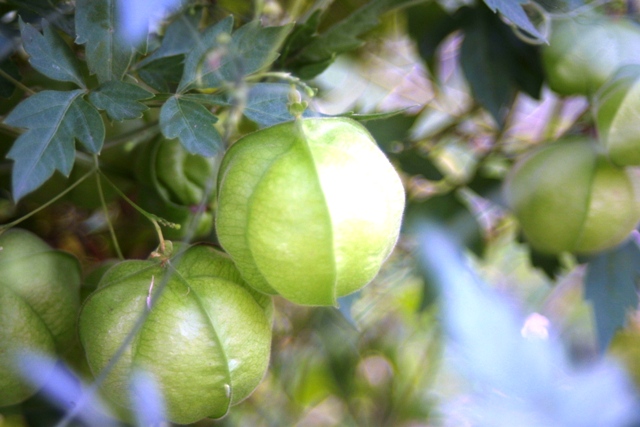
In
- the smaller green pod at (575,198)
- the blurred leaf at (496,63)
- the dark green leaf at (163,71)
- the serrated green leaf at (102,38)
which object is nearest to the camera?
the serrated green leaf at (102,38)

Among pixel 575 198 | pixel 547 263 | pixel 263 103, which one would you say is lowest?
pixel 547 263

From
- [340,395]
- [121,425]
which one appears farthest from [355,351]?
[121,425]

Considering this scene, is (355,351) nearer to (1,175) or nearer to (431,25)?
(431,25)

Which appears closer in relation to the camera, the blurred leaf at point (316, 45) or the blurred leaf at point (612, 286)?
the blurred leaf at point (316, 45)

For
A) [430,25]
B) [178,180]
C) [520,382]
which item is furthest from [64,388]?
[430,25]

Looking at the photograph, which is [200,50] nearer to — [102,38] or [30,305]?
[102,38]

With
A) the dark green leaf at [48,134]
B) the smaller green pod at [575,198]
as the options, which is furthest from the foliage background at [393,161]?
the smaller green pod at [575,198]

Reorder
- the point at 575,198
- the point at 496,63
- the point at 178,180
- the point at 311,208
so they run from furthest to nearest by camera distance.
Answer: the point at 496,63, the point at 575,198, the point at 178,180, the point at 311,208

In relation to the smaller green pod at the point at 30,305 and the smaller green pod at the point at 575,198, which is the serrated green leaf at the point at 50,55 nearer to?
the smaller green pod at the point at 30,305
